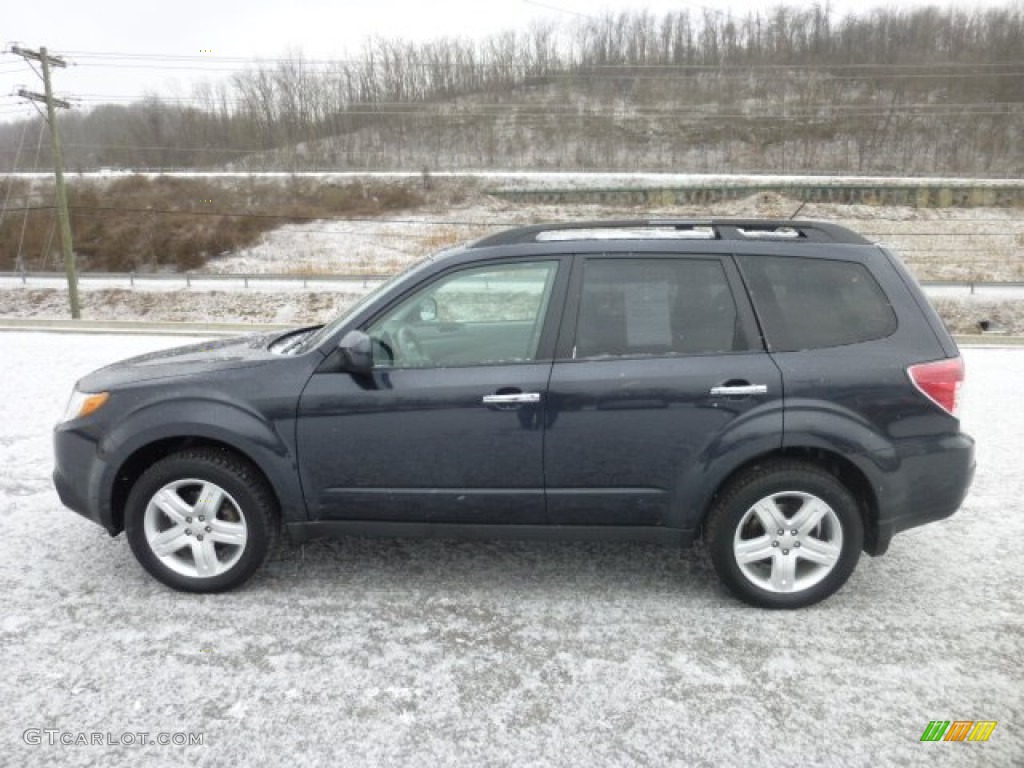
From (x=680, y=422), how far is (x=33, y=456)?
16.0ft

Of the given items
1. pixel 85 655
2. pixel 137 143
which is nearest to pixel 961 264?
pixel 85 655

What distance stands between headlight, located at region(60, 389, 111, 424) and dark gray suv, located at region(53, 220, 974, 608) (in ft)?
0.06

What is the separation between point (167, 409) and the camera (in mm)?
3482

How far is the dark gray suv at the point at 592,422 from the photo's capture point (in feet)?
10.9

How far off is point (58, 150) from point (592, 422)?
29.6m

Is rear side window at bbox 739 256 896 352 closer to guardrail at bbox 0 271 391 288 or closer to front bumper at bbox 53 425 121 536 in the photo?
front bumper at bbox 53 425 121 536

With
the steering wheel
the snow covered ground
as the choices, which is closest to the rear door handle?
the snow covered ground

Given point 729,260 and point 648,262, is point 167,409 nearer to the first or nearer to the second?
point 648,262

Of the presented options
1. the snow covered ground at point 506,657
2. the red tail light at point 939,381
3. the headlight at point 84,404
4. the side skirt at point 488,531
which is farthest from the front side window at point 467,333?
the red tail light at point 939,381

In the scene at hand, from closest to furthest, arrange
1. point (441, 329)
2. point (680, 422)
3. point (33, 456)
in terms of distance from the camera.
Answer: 1. point (680, 422)
2. point (441, 329)
3. point (33, 456)

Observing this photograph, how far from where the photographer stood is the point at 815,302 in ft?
11.3

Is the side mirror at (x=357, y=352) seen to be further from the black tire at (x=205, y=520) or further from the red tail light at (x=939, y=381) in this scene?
the red tail light at (x=939, y=381)

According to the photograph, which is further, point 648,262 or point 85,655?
point 648,262

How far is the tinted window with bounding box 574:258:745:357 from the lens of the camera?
11.1 ft
